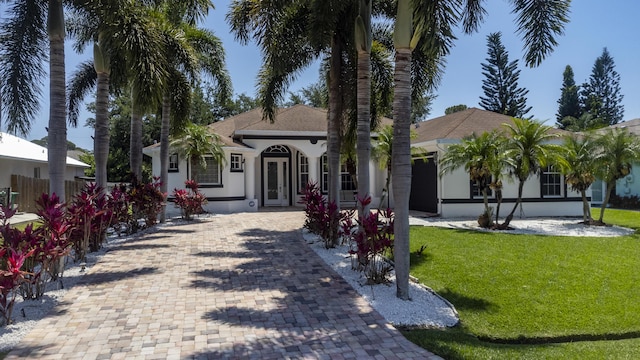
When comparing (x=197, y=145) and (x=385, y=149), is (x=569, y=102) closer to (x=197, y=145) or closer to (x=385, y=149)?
(x=385, y=149)

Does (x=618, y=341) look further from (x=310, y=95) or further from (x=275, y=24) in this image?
(x=310, y=95)

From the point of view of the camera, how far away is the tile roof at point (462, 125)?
1861 centimetres

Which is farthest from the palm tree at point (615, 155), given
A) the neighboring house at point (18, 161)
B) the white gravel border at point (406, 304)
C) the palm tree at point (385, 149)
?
the neighboring house at point (18, 161)

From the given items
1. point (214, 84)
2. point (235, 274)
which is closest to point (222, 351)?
point (235, 274)

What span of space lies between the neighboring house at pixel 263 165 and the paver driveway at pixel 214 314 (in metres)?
9.92

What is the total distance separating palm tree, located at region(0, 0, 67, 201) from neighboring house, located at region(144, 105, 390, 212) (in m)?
9.63

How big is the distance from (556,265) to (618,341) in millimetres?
3982

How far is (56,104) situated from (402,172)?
6.69 meters

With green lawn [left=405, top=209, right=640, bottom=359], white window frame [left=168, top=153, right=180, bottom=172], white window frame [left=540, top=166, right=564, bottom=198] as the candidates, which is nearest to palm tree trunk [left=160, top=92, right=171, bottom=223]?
white window frame [left=168, top=153, right=180, bottom=172]

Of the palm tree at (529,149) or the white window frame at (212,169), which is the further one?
the white window frame at (212,169)

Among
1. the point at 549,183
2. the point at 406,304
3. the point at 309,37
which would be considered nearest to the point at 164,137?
the point at 309,37

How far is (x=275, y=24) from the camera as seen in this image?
431 inches

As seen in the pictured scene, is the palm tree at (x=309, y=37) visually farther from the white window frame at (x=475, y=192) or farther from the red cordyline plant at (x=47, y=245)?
the white window frame at (x=475, y=192)

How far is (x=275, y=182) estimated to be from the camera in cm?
2303
